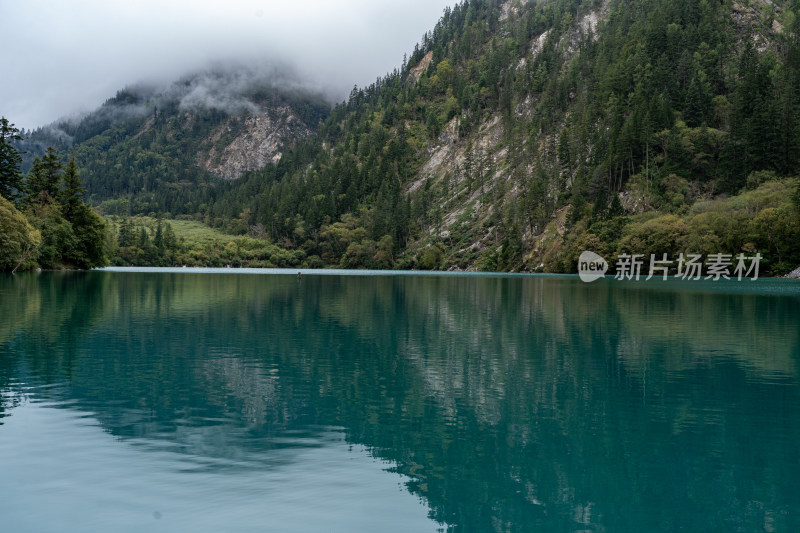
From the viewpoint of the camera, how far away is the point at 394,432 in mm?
Result: 13891

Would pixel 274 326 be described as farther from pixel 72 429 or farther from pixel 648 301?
pixel 648 301

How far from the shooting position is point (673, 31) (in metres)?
172

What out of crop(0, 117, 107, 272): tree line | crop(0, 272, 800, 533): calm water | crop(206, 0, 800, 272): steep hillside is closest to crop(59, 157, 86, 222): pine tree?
crop(0, 117, 107, 272): tree line

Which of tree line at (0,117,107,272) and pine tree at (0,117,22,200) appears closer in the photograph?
tree line at (0,117,107,272)

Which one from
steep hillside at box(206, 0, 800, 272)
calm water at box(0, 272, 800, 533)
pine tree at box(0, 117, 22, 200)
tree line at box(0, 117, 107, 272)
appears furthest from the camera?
steep hillside at box(206, 0, 800, 272)

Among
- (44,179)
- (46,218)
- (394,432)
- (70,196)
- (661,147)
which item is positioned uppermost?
(661,147)

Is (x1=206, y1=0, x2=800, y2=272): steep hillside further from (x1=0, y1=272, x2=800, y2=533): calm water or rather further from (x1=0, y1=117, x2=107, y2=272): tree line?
(x1=0, y1=117, x2=107, y2=272): tree line

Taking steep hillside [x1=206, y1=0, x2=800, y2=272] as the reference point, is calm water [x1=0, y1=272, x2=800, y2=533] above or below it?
below

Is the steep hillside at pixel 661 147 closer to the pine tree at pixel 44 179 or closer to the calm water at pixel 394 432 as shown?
the calm water at pixel 394 432

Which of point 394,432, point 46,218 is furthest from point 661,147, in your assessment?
point 394,432

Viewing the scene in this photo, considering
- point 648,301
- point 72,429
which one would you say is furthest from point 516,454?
point 648,301

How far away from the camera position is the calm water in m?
9.60

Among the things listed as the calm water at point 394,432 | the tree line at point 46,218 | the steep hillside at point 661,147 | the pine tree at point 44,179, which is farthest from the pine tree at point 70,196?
the steep hillside at point 661,147

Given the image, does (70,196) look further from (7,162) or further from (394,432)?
(394,432)
